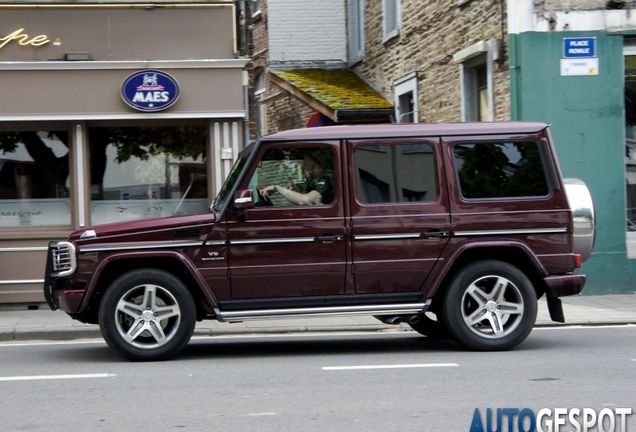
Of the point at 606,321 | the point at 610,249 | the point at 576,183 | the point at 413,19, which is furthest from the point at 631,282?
the point at 413,19

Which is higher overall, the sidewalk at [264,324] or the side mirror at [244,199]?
the side mirror at [244,199]

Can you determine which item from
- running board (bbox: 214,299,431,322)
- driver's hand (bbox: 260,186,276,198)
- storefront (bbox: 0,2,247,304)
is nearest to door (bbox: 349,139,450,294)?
running board (bbox: 214,299,431,322)

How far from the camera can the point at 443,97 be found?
17078 mm

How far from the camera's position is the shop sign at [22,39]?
13.4 metres

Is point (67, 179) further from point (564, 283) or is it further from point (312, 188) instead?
point (564, 283)

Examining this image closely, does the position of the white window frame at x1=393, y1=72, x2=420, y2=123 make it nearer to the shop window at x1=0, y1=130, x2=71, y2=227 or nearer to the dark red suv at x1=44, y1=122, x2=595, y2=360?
the shop window at x1=0, y1=130, x2=71, y2=227

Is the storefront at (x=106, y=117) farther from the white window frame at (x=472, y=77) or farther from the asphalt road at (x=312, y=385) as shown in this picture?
the white window frame at (x=472, y=77)

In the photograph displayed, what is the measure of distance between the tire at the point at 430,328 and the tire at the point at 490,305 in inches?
45.4

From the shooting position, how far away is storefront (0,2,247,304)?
13.4 metres

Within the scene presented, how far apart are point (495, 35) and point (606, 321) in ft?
16.6

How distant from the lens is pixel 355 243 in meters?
8.88

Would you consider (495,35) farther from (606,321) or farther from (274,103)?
(274,103)

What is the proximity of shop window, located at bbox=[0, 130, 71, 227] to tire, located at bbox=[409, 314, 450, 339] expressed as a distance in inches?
224

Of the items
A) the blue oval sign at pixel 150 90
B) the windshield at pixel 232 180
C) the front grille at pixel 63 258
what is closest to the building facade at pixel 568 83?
the blue oval sign at pixel 150 90
